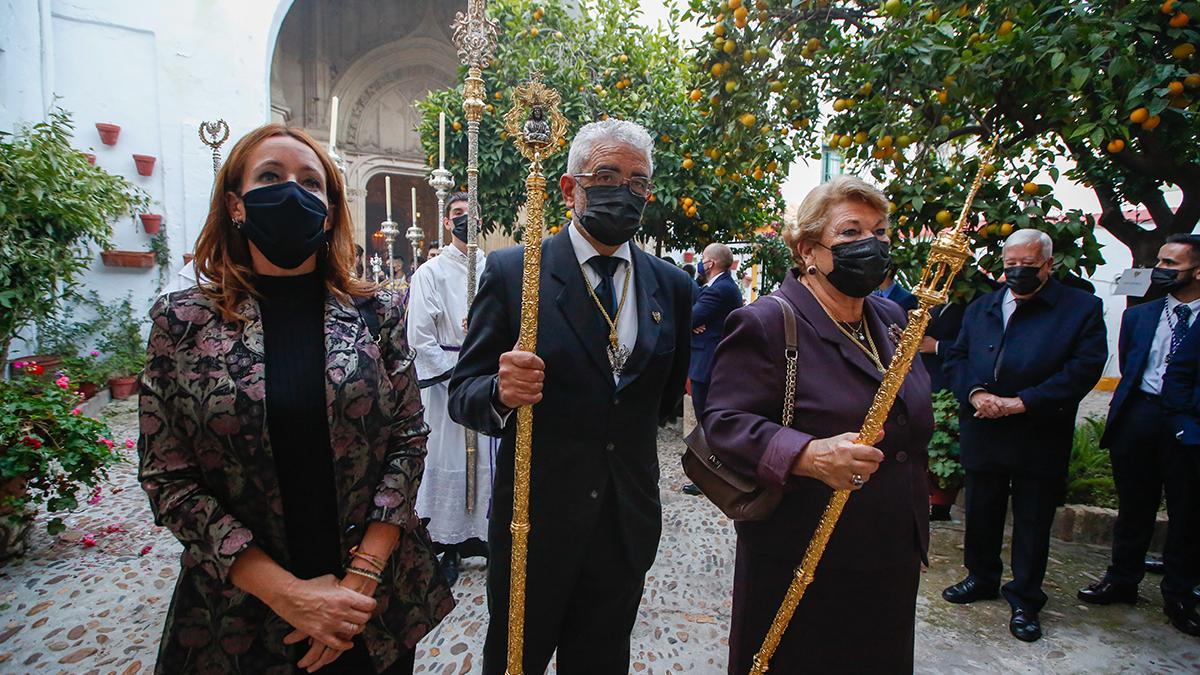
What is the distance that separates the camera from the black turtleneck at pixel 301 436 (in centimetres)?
146

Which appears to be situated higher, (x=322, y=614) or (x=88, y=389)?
(x=322, y=614)

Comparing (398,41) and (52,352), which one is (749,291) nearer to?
(398,41)

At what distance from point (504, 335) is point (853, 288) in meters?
1.07

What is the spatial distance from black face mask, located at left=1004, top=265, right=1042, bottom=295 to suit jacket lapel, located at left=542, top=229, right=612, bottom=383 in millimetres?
2433

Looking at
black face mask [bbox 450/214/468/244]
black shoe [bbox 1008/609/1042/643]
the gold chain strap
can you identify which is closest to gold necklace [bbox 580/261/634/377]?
the gold chain strap

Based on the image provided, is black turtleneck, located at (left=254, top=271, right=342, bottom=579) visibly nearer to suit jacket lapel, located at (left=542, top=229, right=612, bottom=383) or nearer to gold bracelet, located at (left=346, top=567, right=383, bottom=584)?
gold bracelet, located at (left=346, top=567, right=383, bottom=584)

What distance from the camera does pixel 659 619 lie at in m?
3.32

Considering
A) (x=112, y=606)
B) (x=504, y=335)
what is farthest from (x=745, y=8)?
(x=112, y=606)

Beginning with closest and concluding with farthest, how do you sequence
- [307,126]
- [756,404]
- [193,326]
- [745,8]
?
[193,326] < [756,404] < [745,8] < [307,126]

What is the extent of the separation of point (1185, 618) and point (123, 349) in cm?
1036

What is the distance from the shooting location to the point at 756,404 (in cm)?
182

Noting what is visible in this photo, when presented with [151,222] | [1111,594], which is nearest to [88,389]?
[151,222]

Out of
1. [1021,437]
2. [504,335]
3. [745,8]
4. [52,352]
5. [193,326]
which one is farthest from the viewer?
[52,352]

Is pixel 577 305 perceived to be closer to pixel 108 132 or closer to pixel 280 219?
pixel 280 219
